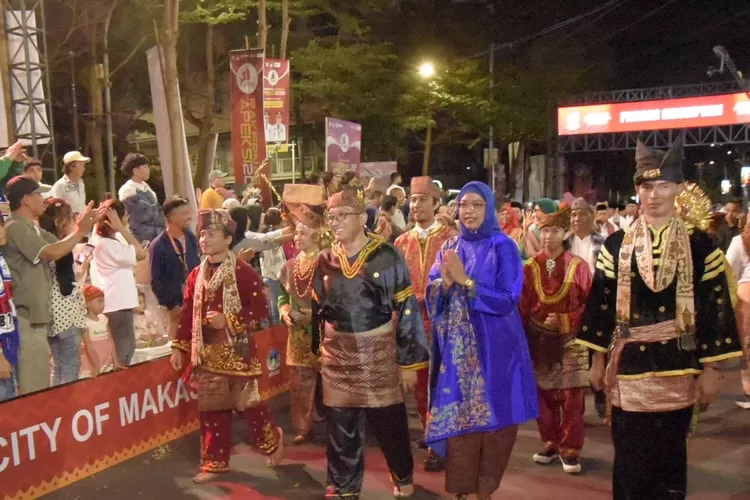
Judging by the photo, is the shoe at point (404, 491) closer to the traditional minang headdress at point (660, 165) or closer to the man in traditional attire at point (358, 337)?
the man in traditional attire at point (358, 337)

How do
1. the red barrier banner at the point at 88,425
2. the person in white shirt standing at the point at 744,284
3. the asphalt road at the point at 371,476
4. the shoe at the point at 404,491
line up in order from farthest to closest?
the person in white shirt standing at the point at 744,284 < the asphalt road at the point at 371,476 < the shoe at the point at 404,491 < the red barrier banner at the point at 88,425

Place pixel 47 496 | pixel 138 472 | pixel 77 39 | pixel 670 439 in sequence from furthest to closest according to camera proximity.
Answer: pixel 77 39, pixel 138 472, pixel 47 496, pixel 670 439

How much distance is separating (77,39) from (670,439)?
21.3 metres

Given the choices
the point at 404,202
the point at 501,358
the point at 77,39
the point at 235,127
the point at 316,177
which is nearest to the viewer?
the point at 501,358

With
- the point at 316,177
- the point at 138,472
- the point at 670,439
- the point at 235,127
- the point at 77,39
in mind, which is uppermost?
the point at 77,39

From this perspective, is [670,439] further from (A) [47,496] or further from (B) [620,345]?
(A) [47,496]

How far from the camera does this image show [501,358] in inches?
160

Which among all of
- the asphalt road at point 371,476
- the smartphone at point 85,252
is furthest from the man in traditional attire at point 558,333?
the smartphone at point 85,252

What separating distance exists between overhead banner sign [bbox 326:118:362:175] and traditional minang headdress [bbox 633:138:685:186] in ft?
27.9

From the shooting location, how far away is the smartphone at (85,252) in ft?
21.3

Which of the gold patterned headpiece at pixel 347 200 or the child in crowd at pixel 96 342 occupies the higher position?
the gold patterned headpiece at pixel 347 200

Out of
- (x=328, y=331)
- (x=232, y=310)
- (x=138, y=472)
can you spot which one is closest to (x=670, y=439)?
(x=328, y=331)

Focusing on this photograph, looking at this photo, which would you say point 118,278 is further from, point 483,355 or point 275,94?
point 275,94

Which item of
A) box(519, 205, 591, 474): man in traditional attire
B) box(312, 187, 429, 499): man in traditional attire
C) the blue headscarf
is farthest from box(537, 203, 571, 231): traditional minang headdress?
box(312, 187, 429, 499): man in traditional attire
